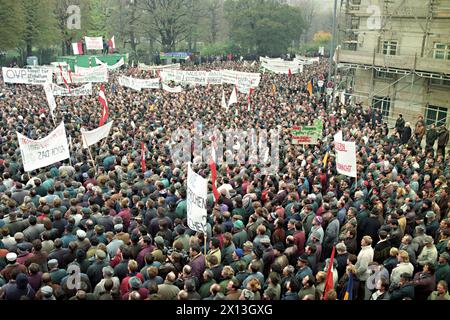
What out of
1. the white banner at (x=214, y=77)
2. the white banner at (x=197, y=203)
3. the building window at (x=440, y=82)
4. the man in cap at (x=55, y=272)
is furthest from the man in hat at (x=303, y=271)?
the building window at (x=440, y=82)

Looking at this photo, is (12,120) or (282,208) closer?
(282,208)

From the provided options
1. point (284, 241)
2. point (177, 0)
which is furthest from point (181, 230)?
point (177, 0)

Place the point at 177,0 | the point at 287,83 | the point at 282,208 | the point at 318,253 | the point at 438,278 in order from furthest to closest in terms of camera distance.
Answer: the point at 177,0 → the point at 287,83 → the point at 282,208 → the point at 318,253 → the point at 438,278

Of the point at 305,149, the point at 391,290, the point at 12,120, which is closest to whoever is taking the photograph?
the point at 391,290

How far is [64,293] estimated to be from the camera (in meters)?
6.20

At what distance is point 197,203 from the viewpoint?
766 centimetres

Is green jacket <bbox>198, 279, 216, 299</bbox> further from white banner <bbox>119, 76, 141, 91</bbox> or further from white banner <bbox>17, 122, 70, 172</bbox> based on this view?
white banner <bbox>119, 76, 141, 91</bbox>

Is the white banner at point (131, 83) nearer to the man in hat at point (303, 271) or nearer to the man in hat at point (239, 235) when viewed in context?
the man in hat at point (239, 235)

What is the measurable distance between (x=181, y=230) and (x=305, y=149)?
744 cm

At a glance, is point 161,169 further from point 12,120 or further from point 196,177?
point 12,120

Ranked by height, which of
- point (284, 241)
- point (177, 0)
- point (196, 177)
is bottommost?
point (284, 241)

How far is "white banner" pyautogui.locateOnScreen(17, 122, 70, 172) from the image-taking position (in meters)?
10.2

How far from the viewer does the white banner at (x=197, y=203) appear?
760 centimetres

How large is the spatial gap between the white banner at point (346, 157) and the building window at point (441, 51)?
14.8 metres
